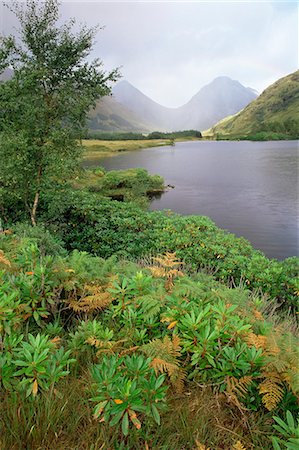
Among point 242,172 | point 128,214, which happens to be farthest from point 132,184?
point 242,172

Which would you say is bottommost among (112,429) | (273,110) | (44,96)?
(112,429)

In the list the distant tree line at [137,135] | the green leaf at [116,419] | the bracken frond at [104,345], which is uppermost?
the distant tree line at [137,135]

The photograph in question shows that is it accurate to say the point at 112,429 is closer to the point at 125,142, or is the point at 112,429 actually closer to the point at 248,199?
the point at 248,199

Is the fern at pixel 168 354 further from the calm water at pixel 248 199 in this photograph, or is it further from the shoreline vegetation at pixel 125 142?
the shoreline vegetation at pixel 125 142

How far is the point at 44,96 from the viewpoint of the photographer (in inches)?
466

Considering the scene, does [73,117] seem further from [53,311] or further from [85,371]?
[85,371]

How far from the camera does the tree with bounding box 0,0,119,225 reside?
36.1 ft

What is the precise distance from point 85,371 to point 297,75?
240m

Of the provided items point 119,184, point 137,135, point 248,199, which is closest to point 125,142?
point 137,135

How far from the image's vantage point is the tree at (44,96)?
11.0 meters

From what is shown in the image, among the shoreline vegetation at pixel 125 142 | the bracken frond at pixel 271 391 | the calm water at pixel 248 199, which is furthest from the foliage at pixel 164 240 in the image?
the shoreline vegetation at pixel 125 142

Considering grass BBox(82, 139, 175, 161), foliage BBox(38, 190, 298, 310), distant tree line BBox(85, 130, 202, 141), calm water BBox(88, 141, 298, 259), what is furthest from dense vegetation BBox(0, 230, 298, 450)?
distant tree line BBox(85, 130, 202, 141)

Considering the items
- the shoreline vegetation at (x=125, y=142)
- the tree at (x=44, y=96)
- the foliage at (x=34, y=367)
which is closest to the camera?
the foliage at (x=34, y=367)

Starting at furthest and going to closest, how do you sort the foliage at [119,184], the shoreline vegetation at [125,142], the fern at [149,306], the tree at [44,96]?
the shoreline vegetation at [125,142] < the foliage at [119,184] < the tree at [44,96] < the fern at [149,306]
